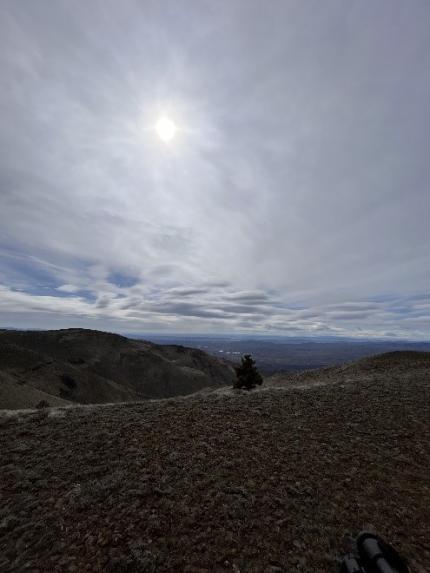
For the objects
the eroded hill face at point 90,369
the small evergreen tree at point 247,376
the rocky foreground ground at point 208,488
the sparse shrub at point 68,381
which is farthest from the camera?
the sparse shrub at point 68,381

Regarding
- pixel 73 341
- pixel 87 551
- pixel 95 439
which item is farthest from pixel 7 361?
pixel 87 551

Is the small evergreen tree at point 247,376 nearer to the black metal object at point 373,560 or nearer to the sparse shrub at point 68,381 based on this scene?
the black metal object at point 373,560

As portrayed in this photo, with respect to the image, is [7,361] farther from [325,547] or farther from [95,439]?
[325,547]

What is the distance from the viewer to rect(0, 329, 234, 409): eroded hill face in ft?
274

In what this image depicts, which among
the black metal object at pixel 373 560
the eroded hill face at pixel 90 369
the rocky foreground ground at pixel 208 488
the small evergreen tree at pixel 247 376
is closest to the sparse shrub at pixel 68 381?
the eroded hill face at pixel 90 369

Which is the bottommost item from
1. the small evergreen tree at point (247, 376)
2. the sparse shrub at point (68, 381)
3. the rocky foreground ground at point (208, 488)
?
the sparse shrub at point (68, 381)

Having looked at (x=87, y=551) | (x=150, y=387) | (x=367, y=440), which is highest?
(x=367, y=440)

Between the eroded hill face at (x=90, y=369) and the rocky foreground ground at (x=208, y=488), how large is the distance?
43.7 m

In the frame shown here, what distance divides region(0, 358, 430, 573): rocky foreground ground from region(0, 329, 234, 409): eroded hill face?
43.7 meters

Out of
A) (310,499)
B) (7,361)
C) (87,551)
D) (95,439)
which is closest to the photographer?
(87,551)

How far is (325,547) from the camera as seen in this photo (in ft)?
22.6

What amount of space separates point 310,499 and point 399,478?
3524 millimetres

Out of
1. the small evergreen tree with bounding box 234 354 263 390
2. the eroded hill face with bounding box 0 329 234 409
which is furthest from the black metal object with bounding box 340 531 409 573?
the eroded hill face with bounding box 0 329 234 409

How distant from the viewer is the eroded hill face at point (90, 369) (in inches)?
3292
